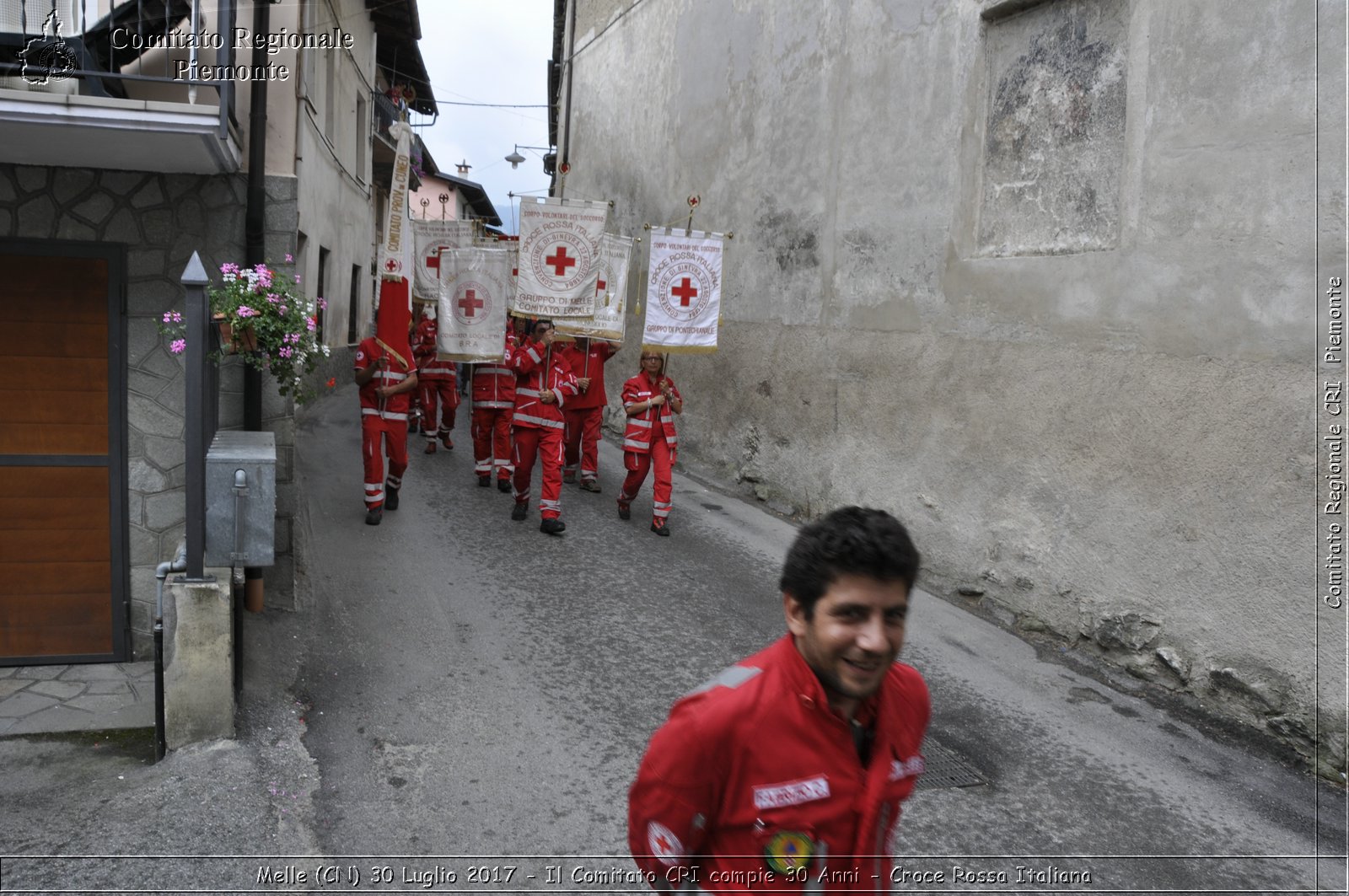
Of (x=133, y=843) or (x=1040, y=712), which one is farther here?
(x=1040, y=712)

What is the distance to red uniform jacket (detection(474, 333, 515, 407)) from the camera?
10086mm

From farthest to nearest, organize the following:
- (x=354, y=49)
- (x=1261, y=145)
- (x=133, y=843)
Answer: (x=354, y=49) → (x=1261, y=145) → (x=133, y=843)

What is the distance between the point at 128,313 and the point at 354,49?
9.10 m

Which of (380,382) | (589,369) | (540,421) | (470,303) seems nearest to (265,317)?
(380,382)

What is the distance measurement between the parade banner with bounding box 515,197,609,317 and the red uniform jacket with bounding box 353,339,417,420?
1535 millimetres

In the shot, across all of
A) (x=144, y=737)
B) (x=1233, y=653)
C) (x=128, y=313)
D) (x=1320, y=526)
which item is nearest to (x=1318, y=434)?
(x=1320, y=526)

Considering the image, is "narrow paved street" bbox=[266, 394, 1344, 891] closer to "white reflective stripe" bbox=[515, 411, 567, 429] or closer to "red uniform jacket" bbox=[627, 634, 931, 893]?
"white reflective stripe" bbox=[515, 411, 567, 429]

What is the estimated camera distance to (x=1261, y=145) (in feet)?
16.3

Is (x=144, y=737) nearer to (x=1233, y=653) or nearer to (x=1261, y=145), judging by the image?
(x=1233, y=653)

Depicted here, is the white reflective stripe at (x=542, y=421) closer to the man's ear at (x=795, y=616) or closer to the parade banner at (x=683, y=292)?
the parade banner at (x=683, y=292)

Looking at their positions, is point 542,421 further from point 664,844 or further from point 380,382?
point 664,844

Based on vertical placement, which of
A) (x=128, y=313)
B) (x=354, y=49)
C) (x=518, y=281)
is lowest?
(x=128, y=313)

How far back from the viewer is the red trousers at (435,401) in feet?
38.9

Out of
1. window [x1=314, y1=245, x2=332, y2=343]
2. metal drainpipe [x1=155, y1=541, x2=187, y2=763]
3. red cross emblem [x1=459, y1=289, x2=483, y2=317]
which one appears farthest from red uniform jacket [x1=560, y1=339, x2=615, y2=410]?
metal drainpipe [x1=155, y1=541, x2=187, y2=763]
